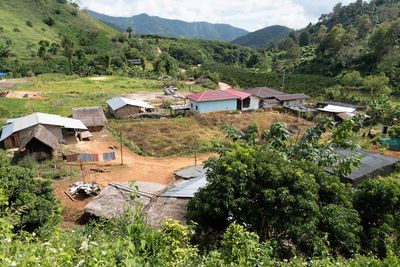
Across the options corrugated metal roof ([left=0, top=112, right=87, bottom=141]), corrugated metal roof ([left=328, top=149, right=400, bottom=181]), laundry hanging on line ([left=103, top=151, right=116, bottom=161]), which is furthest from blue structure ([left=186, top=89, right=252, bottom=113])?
corrugated metal roof ([left=328, top=149, right=400, bottom=181])

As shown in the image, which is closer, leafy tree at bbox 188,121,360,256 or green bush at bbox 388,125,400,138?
leafy tree at bbox 188,121,360,256

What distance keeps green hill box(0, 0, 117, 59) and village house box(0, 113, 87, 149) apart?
4761 centimetres

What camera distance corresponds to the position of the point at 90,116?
3022cm

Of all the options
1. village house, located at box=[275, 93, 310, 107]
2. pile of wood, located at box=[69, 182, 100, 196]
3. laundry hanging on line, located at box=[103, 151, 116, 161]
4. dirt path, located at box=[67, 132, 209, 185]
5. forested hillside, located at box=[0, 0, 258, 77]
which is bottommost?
dirt path, located at box=[67, 132, 209, 185]

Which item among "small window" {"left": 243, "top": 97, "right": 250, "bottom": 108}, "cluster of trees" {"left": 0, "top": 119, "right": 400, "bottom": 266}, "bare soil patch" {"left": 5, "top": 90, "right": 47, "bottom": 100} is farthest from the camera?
"bare soil patch" {"left": 5, "top": 90, "right": 47, "bottom": 100}

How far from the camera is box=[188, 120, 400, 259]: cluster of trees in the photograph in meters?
8.70

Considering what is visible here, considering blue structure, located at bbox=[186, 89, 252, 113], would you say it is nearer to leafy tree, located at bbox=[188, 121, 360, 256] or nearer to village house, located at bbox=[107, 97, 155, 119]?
village house, located at bbox=[107, 97, 155, 119]

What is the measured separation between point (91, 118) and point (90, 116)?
0.33 m

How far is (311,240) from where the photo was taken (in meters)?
8.34

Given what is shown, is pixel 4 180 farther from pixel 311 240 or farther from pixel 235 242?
pixel 311 240

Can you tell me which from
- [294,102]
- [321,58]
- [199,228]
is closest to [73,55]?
[294,102]

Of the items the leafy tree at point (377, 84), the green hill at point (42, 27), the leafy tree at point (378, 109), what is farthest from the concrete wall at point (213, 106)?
the green hill at point (42, 27)

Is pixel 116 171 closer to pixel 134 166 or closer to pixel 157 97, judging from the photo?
pixel 134 166

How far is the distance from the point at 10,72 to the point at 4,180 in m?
56.1
